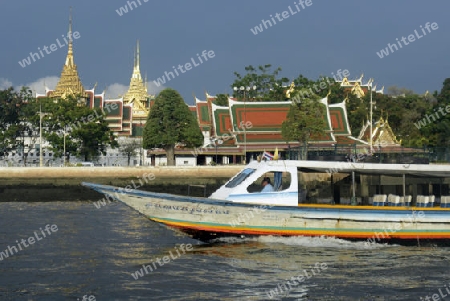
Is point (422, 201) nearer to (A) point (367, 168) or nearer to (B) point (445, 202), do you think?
(B) point (445, 202)

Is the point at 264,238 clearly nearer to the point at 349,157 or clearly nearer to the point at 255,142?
the point at 349,157

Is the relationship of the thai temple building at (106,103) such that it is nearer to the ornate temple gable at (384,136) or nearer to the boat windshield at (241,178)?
the ornate temple gable at (384,136)

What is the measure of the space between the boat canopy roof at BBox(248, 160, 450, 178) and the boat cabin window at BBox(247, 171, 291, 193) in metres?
0.23

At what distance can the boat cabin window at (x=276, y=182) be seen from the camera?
17.6 metres

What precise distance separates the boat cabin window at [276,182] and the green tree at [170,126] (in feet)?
124

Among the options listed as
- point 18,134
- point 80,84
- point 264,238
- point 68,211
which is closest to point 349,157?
point 264,238

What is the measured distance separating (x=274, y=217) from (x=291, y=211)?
44 cm

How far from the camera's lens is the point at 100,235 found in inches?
784

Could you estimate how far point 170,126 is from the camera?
56.5 m

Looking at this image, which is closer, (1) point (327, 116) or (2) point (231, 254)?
(2) point (231, 254)

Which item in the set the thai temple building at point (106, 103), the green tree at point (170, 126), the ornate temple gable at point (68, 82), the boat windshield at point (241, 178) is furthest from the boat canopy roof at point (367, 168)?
the ornate temple gable at point (68, 82)

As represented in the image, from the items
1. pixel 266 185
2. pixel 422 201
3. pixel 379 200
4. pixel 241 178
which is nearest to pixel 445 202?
pixel 422 201

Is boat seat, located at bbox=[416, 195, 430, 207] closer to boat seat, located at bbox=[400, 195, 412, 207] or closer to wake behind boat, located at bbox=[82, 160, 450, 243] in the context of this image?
wake behind boat, located at bbox=[82, 160, 450, 243]

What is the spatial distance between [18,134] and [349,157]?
167 ft
